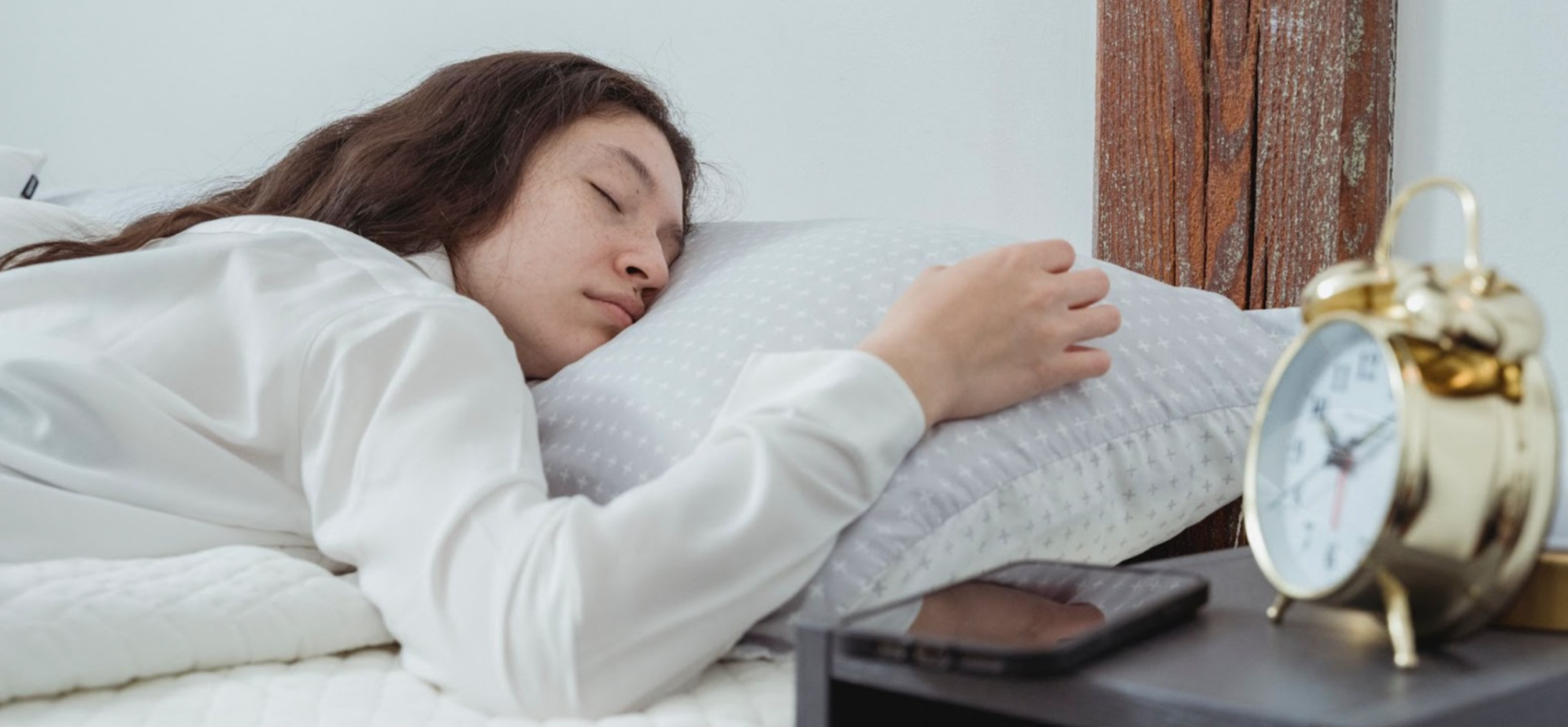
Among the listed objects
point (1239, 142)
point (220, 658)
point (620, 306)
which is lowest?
point (220, 658)

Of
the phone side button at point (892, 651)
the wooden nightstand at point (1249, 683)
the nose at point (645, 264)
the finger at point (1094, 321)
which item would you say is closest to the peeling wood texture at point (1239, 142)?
the finger at point (1094, 321)

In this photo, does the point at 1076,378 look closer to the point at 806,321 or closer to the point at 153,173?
the point at 806,321

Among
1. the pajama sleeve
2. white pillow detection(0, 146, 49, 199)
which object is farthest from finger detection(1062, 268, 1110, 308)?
white pillow detection(0, 146, 49, 199)

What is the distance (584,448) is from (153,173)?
2083mm

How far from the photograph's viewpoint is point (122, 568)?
0.86 metres

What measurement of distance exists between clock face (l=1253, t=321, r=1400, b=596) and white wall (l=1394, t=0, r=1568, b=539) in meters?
0.62

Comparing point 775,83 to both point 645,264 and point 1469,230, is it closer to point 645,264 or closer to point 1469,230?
point 645,264

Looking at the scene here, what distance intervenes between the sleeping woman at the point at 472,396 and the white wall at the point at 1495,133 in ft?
1.40

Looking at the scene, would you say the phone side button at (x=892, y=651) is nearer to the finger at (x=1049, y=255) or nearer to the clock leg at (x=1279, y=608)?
the clock leg at (x=1279, y=608)

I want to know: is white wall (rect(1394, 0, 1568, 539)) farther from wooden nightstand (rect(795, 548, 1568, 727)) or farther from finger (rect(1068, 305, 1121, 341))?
wooden nightstand (rect(795, 548, 1568, 727))

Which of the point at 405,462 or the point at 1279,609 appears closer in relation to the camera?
the point at 1279,609

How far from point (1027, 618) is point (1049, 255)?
0.41 metres

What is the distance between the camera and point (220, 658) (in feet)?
2.75

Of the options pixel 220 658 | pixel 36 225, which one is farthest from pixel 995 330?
pixel 36 225
